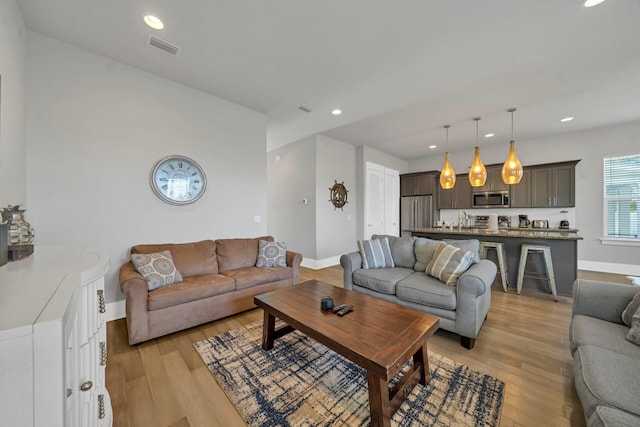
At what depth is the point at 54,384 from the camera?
0.53m

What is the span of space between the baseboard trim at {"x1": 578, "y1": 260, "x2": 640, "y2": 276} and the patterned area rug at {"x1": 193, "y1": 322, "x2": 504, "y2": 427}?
5.15 meters

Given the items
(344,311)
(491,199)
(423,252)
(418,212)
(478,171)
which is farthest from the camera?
(418,212)

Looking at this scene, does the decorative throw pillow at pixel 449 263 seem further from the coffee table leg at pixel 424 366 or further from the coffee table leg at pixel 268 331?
the coffee table leg at pixel 268 331

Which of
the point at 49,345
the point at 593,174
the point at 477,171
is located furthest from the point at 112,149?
the point at 593,174

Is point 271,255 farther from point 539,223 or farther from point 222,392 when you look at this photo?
point 539,223

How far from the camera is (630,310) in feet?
4.90

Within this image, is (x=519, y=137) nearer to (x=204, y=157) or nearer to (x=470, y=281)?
(x=470, y=281)

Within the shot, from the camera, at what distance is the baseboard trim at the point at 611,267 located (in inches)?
170

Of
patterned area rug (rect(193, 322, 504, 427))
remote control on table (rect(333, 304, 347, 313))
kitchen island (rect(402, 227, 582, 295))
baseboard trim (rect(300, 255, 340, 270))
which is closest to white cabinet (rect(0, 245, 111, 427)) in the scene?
patterned area rug (rect(193, 322, 504, 427))

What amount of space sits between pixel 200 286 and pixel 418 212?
566 centimetres

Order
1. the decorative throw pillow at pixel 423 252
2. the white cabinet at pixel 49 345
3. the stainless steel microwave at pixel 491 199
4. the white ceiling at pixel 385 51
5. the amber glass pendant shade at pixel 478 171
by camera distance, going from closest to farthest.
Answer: the white cabinet at pixel 49 345, the white ceiling at pixel 385 51, the decorative throw pillow at pixel 423 252, the amber glass pendant shade at pixel 478 171, the stainless steel microwave at pixel 491 199

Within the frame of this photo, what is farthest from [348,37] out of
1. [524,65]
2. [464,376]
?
[464,376]

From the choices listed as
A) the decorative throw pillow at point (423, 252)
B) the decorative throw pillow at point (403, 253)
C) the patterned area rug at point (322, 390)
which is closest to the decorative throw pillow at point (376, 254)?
the decorative throw pillow at point (403, 253)

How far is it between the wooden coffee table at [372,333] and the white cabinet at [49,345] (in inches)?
42.3
